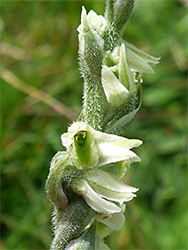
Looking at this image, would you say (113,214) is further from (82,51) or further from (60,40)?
(60,40)

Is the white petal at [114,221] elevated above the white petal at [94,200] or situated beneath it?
situated beneath

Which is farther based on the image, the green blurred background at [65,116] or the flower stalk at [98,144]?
the green blurred background at [65,116]

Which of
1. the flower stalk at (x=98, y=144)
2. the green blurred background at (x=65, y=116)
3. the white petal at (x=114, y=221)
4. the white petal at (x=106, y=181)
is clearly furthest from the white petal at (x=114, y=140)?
the green blurred background at (x=65, y=116)

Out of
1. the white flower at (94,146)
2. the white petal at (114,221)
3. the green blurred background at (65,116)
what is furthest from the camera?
the green blurred background at (65,116)

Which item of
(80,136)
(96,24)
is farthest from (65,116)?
(80,136)

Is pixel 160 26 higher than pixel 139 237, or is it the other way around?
pixel 160 26

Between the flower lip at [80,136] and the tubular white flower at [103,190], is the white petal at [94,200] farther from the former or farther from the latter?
the flower lip at [80,136]

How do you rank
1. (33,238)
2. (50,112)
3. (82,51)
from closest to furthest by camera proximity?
(82,51) < (33,238) < (50,112)

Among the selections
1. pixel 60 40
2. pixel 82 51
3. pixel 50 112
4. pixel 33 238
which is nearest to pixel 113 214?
pixel 82 51
